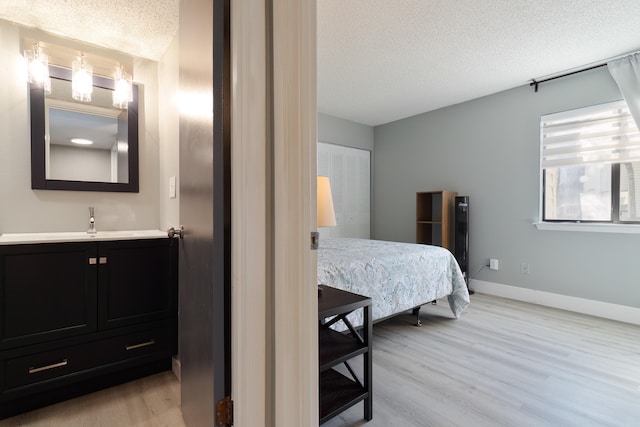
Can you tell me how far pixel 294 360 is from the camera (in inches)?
33.3

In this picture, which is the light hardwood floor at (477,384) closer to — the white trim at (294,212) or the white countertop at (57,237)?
the white trim at (294,212)

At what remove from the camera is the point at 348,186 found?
4734 millimetres

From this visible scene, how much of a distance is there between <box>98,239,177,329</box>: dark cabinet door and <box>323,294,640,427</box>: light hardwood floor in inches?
48.6

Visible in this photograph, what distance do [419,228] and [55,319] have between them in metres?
3.94

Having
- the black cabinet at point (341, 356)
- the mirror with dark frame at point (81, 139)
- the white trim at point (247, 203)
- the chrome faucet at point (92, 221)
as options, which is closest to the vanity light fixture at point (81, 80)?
the mirror with dark frame at point (81, 139)

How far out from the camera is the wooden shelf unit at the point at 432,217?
3973mm

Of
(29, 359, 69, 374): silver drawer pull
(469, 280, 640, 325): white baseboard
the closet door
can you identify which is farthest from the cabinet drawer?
(469, 280, 640, 325): white baseboard

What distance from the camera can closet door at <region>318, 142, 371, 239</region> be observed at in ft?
14.5

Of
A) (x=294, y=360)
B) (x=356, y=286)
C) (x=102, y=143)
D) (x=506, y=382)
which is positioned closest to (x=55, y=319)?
(x=102, y=143)

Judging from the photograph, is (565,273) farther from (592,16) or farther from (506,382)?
(592,16)

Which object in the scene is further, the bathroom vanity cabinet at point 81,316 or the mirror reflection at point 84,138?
the mirror reflection at point 84,138

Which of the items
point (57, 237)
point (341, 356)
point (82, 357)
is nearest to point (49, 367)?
point (82, 357)

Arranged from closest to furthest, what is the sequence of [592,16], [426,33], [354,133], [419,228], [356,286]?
[356,286], [592,16], [426,33], [419,228], [354,133]

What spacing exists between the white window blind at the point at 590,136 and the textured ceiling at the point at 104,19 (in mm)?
3803
